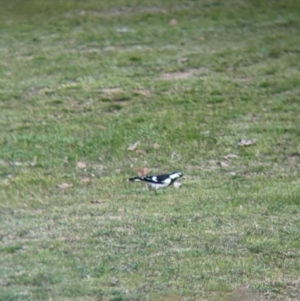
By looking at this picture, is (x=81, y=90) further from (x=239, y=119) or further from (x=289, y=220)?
(x=289, y=220)

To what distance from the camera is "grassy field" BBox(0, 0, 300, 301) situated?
6945mm

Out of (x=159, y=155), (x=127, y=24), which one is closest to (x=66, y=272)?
(x=159, y=155)

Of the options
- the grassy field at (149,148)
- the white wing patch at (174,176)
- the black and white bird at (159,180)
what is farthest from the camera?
the white wing patch at (174,176)

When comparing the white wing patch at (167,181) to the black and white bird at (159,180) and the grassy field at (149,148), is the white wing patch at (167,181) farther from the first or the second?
the grassy field at (149,148)

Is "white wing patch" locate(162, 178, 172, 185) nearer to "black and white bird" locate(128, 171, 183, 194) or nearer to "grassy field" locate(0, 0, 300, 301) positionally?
"black and white bird" locate(128, 171, 183, 194)

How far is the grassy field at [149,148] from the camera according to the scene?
695 centimetres

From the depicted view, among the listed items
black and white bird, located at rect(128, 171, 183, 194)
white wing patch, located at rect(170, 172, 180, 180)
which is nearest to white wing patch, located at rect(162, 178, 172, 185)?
black and white bird, located at rect(128, 171, 183, 194)

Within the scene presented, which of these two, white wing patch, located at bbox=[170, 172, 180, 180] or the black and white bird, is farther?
white wing patch, located at bbox=[170, 172, 180, 180]

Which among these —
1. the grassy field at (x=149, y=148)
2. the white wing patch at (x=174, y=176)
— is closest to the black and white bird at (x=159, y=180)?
the white wing patch at (x=174, y=176)

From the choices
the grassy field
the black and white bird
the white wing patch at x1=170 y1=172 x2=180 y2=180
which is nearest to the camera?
the grassy field

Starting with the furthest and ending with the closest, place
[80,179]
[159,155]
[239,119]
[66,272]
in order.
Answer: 1. [239,119]
2. [159,155]
3. [80,179]
4. [66,272]

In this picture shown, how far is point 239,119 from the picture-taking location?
11367 mm

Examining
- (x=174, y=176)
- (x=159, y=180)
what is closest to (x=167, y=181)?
(x=159, y=180)

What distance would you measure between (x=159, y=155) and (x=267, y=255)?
3247 millimetres
